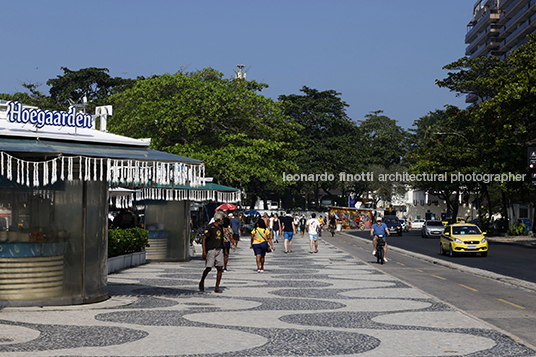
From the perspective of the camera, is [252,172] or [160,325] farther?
[252,172]

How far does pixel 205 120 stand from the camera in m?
41.7

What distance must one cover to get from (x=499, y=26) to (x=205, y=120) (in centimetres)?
6885

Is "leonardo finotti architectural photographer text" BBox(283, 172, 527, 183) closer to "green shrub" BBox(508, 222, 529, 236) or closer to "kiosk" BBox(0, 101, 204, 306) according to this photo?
"green shrub" BBox(508, 222, 529, 236)

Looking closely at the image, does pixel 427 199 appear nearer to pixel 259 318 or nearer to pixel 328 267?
pixel 328 267

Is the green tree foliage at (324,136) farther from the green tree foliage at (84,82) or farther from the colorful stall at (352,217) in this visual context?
the green tree foliage at (84,82)

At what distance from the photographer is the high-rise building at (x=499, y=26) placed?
8269cm

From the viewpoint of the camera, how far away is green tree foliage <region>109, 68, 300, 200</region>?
40844 mm

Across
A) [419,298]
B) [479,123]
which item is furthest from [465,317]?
[479,123]

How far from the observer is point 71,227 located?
1141 cm

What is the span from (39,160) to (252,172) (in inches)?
1278

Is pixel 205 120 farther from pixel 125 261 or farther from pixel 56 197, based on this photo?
pixel 56 197

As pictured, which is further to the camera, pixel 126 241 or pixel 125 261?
pixel 126 241

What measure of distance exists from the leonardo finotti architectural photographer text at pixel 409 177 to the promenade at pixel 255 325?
3064 centimetres

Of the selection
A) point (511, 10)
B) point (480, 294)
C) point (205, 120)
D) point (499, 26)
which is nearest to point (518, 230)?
point (205, 120)
